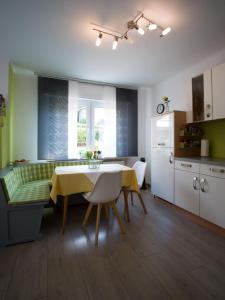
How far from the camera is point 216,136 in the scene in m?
2.75

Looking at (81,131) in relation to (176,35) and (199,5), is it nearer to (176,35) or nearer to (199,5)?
(176,35)

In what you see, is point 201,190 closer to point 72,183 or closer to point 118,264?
point 118,264

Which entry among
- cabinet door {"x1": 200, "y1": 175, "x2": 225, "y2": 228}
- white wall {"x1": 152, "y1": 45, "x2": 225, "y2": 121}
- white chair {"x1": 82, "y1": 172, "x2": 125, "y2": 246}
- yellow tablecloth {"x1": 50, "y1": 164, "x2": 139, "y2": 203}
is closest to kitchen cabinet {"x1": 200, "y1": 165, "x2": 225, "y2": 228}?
cabinet door {"x1": 200, "y1": 175, "x2": 225, "y2": 228}

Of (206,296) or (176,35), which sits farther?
(176,35)

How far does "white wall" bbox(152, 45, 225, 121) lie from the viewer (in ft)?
8.99

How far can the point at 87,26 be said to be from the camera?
2.00 m

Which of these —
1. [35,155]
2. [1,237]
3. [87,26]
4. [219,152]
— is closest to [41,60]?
[87,26]

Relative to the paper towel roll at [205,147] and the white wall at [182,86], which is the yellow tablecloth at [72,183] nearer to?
the paper towel roll at [205,147]

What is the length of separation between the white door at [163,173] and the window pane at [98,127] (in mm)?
1315

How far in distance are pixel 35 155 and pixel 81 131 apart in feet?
3.66

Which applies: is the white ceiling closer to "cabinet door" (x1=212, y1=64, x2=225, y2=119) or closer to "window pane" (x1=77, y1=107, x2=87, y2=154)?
"cabinet door" (x1=212, y1=64, x2=225, y2=119)

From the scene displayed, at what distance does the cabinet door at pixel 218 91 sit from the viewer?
7.46 ft

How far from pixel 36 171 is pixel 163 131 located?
2447 millimetres

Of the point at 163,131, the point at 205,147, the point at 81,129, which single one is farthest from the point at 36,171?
the point at 205,147
